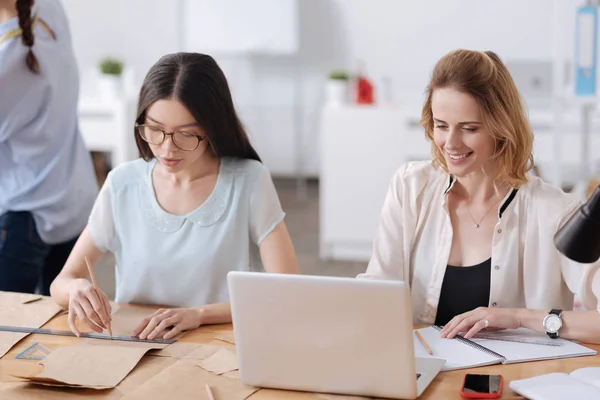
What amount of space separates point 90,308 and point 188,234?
0.36 m

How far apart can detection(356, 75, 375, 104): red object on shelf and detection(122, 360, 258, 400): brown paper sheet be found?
3501mm

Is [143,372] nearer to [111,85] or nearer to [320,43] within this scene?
[111,85]

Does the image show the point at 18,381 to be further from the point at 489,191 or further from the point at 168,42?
the point at 168,42

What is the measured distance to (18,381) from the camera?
1.60 m

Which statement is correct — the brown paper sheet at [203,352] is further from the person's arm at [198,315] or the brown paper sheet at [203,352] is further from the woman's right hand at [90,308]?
the woman's right hand at [90,308]

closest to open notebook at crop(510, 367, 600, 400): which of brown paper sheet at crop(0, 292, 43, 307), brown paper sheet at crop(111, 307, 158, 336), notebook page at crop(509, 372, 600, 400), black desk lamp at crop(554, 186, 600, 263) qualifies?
notebook page at crop(509, 372, 600, 400)

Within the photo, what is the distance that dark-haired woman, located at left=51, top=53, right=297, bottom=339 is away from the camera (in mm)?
2059

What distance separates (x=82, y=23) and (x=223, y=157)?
17.0 ft

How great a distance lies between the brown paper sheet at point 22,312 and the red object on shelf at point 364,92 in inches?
124

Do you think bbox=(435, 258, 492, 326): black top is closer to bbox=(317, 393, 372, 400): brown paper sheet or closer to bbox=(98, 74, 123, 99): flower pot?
bbox=(317, 393, 372, 400): brown paper sheet

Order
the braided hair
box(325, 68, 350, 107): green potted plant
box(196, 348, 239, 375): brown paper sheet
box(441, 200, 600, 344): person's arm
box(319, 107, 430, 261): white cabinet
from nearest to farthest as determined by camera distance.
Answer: box(196, 348, 239, 375): brown paper sheet
box(441, 200, 600, 344): person's arm
the braided hair
box(319, 107, 430, 261): white cabinet
box(325, 68, 350, 107): green potted plant

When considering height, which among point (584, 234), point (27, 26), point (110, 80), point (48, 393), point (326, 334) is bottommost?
point (48, 393)

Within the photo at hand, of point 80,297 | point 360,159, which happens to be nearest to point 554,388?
point 80,297

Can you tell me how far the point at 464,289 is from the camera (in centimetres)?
203
